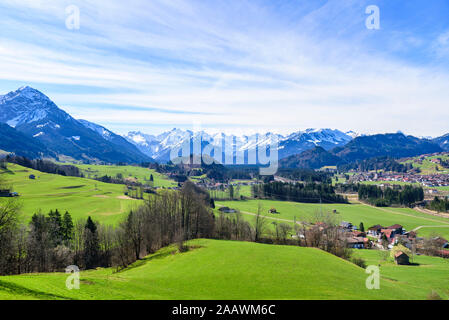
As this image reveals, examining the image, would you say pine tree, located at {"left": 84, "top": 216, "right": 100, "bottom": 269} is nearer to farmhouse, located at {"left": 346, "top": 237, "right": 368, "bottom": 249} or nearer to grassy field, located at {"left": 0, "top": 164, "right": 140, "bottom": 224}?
grassy field, located at {"left": 0, "top": 164, "right": 140, "bottom": 224}

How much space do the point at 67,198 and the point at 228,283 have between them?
108m

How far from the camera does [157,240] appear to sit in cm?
5409

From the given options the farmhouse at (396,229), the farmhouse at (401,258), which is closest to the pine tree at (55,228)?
the farmhouse at (401,258)

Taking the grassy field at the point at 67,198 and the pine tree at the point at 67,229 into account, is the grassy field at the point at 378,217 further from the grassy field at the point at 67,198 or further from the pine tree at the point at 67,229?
the pine tree at the point at 67,229

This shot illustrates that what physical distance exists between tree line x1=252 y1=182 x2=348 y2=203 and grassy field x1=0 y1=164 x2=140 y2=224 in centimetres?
8708

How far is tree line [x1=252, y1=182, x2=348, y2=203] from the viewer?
156250 mm

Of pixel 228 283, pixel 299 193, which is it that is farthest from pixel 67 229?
pixel 299 193

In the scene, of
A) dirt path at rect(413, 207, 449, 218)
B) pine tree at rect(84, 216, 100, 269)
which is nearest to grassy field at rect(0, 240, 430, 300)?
pine tree at rect(84, 216, 100, 269)

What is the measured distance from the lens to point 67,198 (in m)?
109

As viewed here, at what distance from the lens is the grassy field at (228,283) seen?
61.6ft

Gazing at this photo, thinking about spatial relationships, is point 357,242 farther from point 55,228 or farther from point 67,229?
point 55,228

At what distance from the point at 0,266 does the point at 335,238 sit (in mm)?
57184
